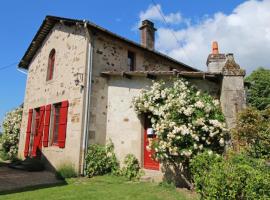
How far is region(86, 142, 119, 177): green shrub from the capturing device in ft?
29.3

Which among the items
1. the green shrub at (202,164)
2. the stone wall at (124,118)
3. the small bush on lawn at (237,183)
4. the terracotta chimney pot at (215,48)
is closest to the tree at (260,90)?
the terracotta chimney pot at (215,48)

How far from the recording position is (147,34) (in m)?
13.8

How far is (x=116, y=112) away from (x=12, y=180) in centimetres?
407

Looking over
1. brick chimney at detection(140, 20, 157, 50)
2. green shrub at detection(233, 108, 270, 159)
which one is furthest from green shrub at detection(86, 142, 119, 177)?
brick chimney at detection(140, 20, 157, 50)

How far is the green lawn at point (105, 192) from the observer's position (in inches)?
242

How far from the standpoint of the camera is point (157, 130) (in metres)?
7.39

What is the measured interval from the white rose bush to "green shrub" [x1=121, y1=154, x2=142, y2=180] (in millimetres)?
1238

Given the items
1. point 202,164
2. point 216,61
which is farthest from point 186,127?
point 216,61

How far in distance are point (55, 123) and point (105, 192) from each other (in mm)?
5425

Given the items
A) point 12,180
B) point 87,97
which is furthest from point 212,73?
point 12,180

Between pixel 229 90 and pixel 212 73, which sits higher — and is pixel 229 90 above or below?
below

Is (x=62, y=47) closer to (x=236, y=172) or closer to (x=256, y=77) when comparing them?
(x=236, y=172)

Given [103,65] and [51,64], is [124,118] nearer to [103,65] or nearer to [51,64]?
[103,65]

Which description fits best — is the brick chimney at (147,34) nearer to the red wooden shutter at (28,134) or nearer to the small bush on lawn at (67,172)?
the red wooden shutter at (28,134)
